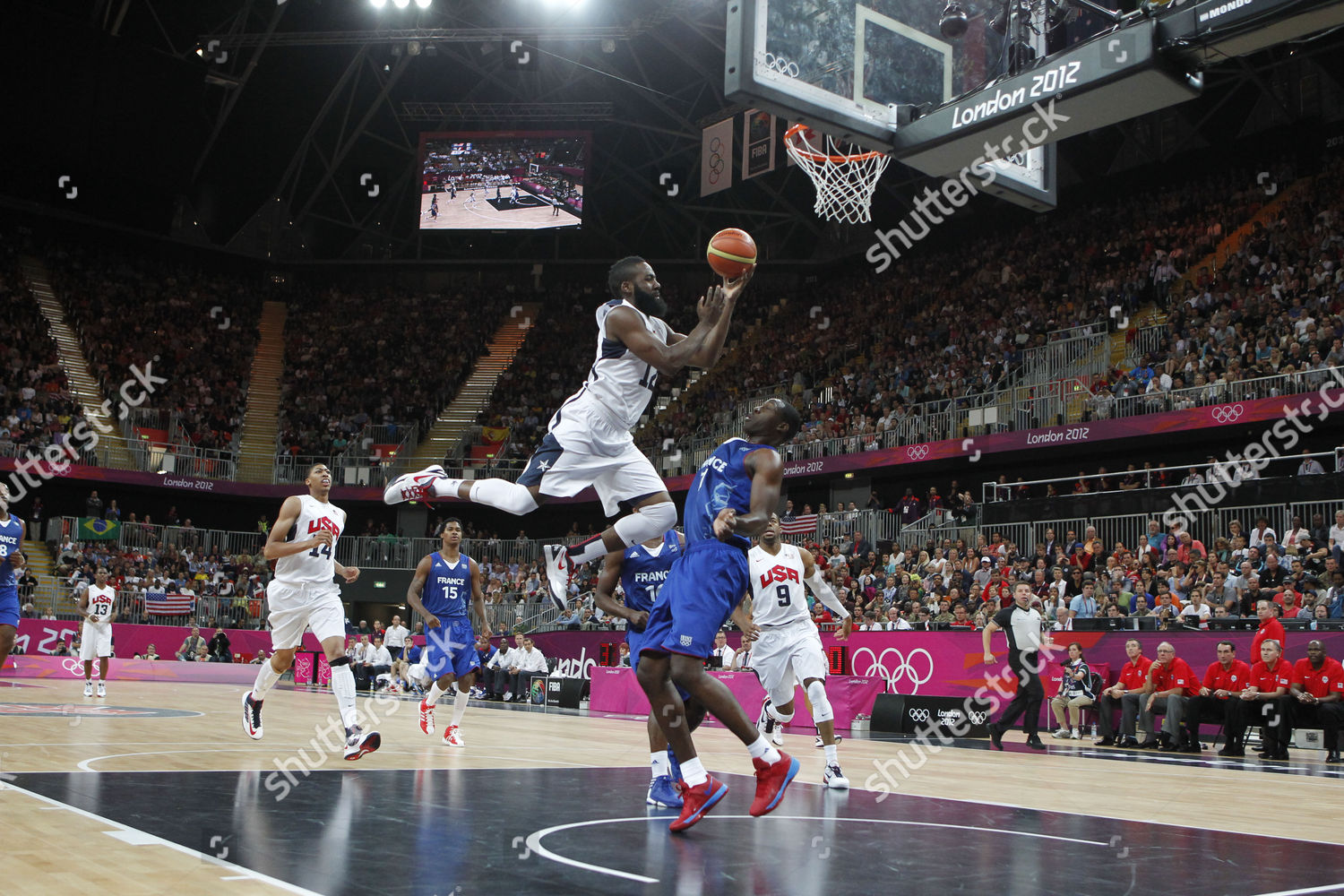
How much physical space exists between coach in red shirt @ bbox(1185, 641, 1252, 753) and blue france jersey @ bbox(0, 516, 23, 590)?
1252cm

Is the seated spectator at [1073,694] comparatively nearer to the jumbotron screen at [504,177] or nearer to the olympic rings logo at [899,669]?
the olympic rings logo at [899,669]

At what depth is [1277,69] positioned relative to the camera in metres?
28.8

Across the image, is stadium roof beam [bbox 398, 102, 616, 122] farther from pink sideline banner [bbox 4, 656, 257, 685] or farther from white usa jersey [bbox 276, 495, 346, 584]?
white usa jersey [bbox 276, 495, 346, 584]

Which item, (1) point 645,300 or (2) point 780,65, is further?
(2) point 780,65

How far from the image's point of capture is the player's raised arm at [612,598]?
6612 mm

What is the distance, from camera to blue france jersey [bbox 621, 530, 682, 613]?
7.53 metres

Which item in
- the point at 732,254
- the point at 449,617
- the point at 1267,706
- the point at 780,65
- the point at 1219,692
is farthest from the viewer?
the point at 1219,692

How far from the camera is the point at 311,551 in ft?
30.7

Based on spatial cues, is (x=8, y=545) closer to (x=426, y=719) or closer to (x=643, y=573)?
(x=426, y=719)

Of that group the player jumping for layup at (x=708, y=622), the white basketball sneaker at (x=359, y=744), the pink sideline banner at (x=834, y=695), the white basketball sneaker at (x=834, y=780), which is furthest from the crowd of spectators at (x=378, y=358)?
the player jumping for layup at (x=708, y=622)

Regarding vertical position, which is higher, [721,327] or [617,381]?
[721,327]

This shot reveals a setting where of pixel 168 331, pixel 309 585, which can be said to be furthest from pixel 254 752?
pixel 168 331

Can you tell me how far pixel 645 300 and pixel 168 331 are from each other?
36058mm

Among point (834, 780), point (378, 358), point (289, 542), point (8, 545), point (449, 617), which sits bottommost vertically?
point (834, 780)
